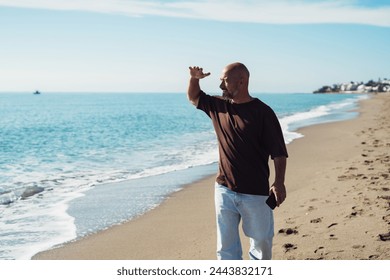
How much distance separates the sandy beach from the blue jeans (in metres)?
Answer: 1.29

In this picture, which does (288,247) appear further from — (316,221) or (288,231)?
(316,221)

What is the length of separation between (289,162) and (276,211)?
577cm

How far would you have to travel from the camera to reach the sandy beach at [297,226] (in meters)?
5.23

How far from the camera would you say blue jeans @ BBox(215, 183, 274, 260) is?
3.74 metres

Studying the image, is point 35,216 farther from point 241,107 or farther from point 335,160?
point 335,160

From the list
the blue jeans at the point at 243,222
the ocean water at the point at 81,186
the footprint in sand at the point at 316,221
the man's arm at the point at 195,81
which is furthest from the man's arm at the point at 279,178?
the ocean water at the point at 81,186

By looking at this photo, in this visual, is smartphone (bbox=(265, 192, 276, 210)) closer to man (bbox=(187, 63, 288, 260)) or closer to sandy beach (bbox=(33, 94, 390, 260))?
man (bbox=(187, 63, 288, 260))

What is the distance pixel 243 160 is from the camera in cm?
373

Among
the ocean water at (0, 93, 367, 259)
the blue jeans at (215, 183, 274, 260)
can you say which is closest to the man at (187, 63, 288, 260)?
the blue jeans at (215, 183, 274, 260)

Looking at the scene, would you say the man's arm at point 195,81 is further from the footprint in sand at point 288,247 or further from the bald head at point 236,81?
the footprint in sand at point 288,247

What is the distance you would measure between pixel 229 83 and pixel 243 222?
45.5 inches

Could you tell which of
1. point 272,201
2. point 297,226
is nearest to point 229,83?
point 272,201
